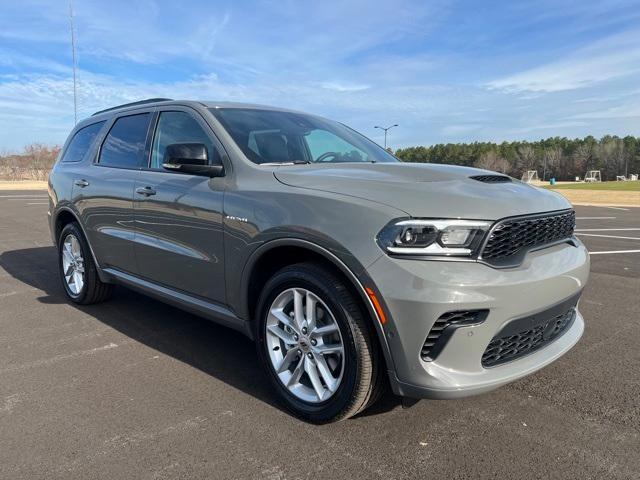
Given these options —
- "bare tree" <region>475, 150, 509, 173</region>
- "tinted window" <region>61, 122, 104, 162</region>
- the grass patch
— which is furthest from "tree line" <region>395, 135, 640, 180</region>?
"tinted window" <region>61, 122, 104, 162</region>

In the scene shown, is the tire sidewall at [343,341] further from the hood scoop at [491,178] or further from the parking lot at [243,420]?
the hood scoop at [491,178]

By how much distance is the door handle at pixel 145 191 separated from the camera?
152 inches

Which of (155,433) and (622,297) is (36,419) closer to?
(155,433)

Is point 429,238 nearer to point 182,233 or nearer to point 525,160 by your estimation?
point 182,233

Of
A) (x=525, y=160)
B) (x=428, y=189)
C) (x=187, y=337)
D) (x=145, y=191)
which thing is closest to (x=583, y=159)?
(x=525, y=160)

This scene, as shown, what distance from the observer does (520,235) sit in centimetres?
260

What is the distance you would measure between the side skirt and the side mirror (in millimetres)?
893

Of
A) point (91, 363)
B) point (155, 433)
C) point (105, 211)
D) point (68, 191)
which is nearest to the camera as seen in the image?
point (155, 433)

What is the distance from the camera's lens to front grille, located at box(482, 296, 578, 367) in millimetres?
2496

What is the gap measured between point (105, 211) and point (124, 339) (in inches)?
45.4

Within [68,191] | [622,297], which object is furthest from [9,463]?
[622,297]

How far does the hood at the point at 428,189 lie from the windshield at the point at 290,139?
35cm

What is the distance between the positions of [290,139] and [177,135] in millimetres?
875

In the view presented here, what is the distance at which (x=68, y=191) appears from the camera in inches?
202
